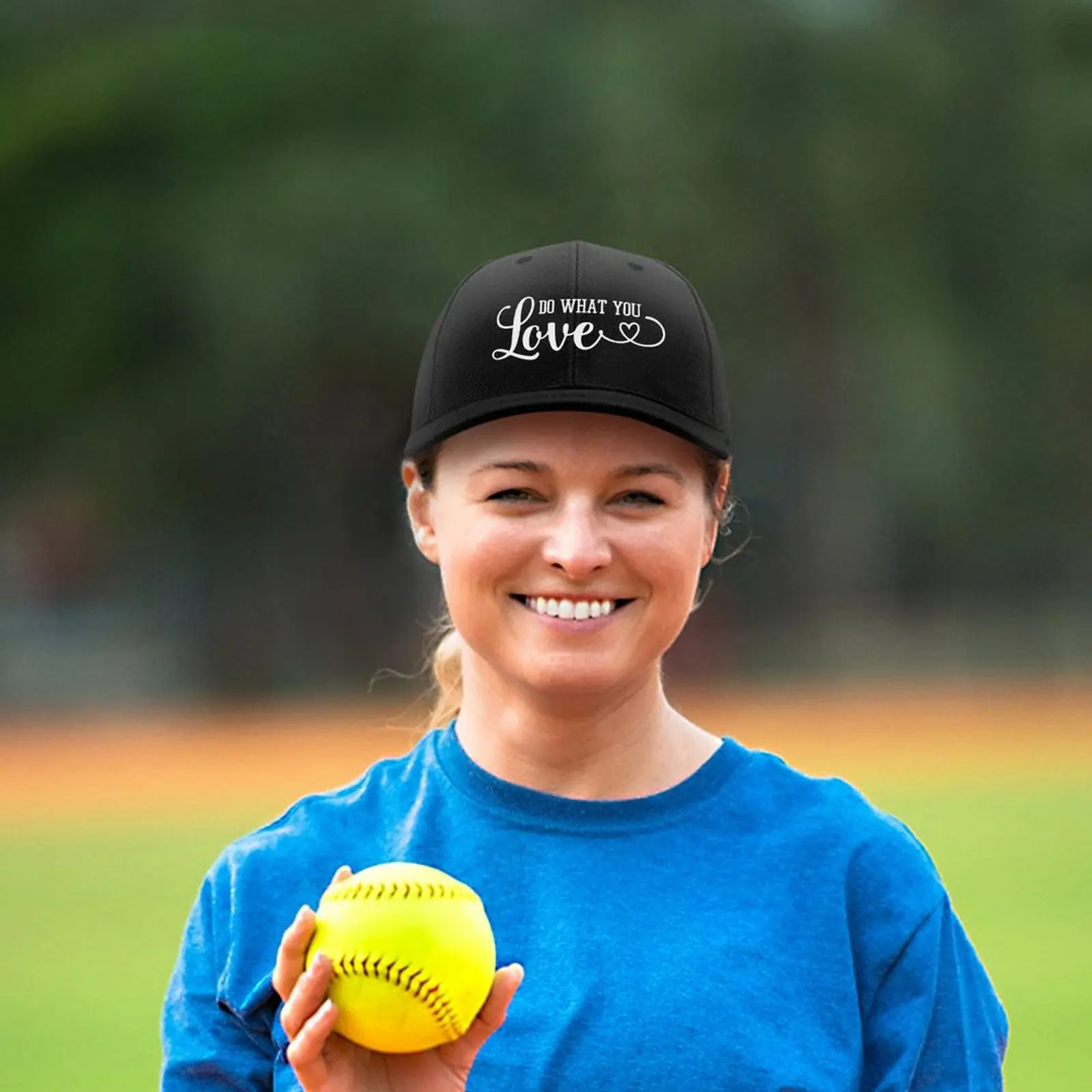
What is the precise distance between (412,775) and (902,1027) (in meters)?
0.70

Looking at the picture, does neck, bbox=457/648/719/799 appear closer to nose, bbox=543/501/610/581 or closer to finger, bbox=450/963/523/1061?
nose, bbox=543/501/610/581

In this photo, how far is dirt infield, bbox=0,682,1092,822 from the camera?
53.8ft

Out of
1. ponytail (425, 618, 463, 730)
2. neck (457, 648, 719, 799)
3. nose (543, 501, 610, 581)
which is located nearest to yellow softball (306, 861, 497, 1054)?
neck (457, 648, 719, 799)

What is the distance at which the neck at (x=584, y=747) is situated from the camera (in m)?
2.60

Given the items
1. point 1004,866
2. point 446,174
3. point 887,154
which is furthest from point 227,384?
point 1004,866

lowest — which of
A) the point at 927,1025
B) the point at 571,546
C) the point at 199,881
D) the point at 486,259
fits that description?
the point at 927,1025

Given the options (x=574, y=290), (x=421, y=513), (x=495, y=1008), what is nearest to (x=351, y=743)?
(x=421, y=513)

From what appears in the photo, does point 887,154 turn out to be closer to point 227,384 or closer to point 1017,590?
point 1017,590

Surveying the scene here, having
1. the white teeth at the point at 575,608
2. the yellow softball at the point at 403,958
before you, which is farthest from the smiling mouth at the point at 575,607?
the yellow softball at the point at 403,958

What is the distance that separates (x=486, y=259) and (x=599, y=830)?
79.0 ft

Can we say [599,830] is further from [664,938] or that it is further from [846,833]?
[846,833]

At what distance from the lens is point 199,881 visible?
40.7ft

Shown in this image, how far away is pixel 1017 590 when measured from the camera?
83.5 ft

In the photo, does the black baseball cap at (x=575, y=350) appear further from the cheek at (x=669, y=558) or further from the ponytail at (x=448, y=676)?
the ponytail at (x=448, y=676)
